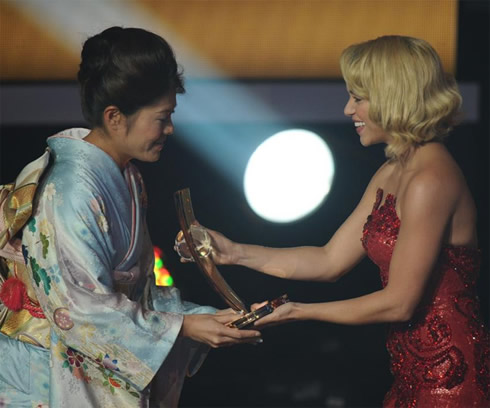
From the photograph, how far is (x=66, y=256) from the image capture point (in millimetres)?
2152

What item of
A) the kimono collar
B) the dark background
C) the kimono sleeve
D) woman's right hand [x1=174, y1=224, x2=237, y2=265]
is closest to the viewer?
the kimono sleeve

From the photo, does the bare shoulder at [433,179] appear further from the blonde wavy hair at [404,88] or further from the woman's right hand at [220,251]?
the woman's right hand at [220,251]

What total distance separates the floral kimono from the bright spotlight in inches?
51.1

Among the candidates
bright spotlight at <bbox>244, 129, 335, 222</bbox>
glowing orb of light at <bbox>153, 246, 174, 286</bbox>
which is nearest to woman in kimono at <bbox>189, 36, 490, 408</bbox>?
bright spotlight at <bbox>244, 129, 335, 222</bbox>

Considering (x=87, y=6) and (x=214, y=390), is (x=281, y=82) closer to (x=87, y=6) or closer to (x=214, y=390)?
(x=87, y=6)

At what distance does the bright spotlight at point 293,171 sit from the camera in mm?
3572

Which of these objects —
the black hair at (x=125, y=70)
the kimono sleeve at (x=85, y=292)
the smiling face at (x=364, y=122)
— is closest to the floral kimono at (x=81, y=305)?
the kimono sleeve at (x=85, y=292)

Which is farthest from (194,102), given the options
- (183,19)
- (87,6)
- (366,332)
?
(366,332)

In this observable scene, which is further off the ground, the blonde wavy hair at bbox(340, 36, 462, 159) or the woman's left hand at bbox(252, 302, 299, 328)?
the blonde wavy hair at bbox(340, 36, 462, 159)

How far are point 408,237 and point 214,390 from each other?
1898 millimetres

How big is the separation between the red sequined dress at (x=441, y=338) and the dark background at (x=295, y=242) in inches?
51.4

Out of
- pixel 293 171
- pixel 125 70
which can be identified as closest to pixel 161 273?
pixel 293 171

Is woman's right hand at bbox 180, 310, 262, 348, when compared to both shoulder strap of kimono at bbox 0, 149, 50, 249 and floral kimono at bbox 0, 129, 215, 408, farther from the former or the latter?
shoulder strap of kimono at bbox 0, 149, 50, 249

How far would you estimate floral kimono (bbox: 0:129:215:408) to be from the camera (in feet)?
7.07
